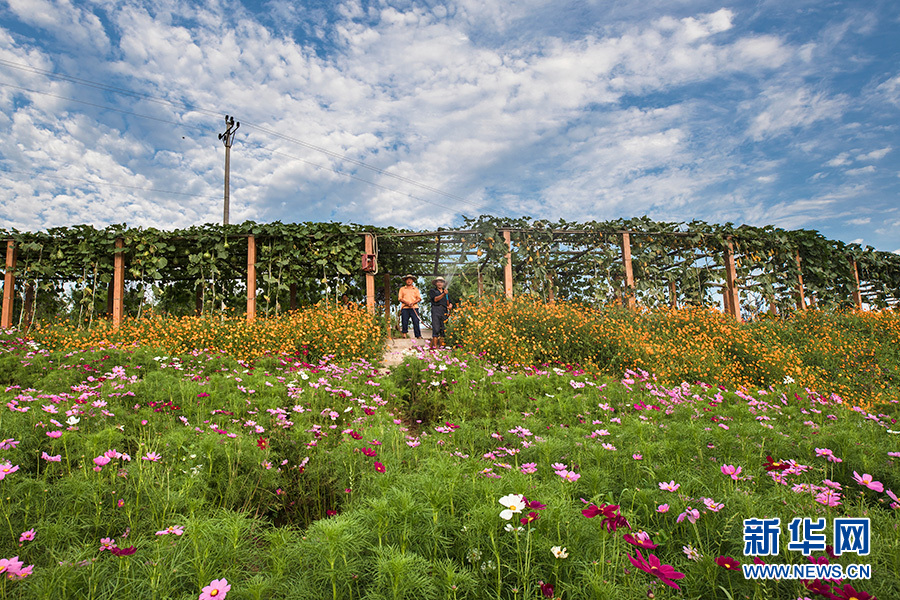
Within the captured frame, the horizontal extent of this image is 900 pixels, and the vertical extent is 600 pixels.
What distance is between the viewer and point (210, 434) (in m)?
3.05

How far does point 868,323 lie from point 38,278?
70.0 ft

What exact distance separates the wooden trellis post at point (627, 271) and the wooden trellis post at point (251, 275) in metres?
9.50

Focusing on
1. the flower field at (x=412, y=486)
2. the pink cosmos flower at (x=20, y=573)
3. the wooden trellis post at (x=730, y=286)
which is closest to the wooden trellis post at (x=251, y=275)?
the flower field at (x=412, y=486)

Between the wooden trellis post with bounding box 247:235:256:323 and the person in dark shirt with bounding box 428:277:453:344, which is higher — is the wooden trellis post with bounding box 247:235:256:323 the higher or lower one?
the higher one

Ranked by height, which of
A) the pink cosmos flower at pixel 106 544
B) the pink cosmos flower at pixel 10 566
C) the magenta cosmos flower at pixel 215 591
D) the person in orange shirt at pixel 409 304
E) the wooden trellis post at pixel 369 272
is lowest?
the pink cosmos flower at pixel 106 544

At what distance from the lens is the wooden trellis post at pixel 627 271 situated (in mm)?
11641

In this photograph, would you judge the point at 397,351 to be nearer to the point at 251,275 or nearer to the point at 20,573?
the point at 251,275

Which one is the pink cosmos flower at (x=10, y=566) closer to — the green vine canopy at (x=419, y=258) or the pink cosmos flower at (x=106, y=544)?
the pink cosmos flower at (x=106, y=544)

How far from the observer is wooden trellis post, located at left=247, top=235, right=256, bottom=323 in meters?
10.4

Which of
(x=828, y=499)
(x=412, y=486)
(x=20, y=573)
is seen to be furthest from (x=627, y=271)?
(x=20, y=573)

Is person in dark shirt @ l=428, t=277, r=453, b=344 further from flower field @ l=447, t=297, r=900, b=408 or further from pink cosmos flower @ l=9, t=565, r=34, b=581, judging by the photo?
pink cosmos flower @ l=9, t=565, r=34, b=581

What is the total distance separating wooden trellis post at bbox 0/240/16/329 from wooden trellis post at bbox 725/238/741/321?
18.6 metres

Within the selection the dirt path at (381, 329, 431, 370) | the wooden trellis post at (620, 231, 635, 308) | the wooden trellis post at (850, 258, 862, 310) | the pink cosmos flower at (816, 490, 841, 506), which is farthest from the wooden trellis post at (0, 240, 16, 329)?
the wooden trellis post at (850, 258, 862, 310)

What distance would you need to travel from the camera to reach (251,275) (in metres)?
10.6
